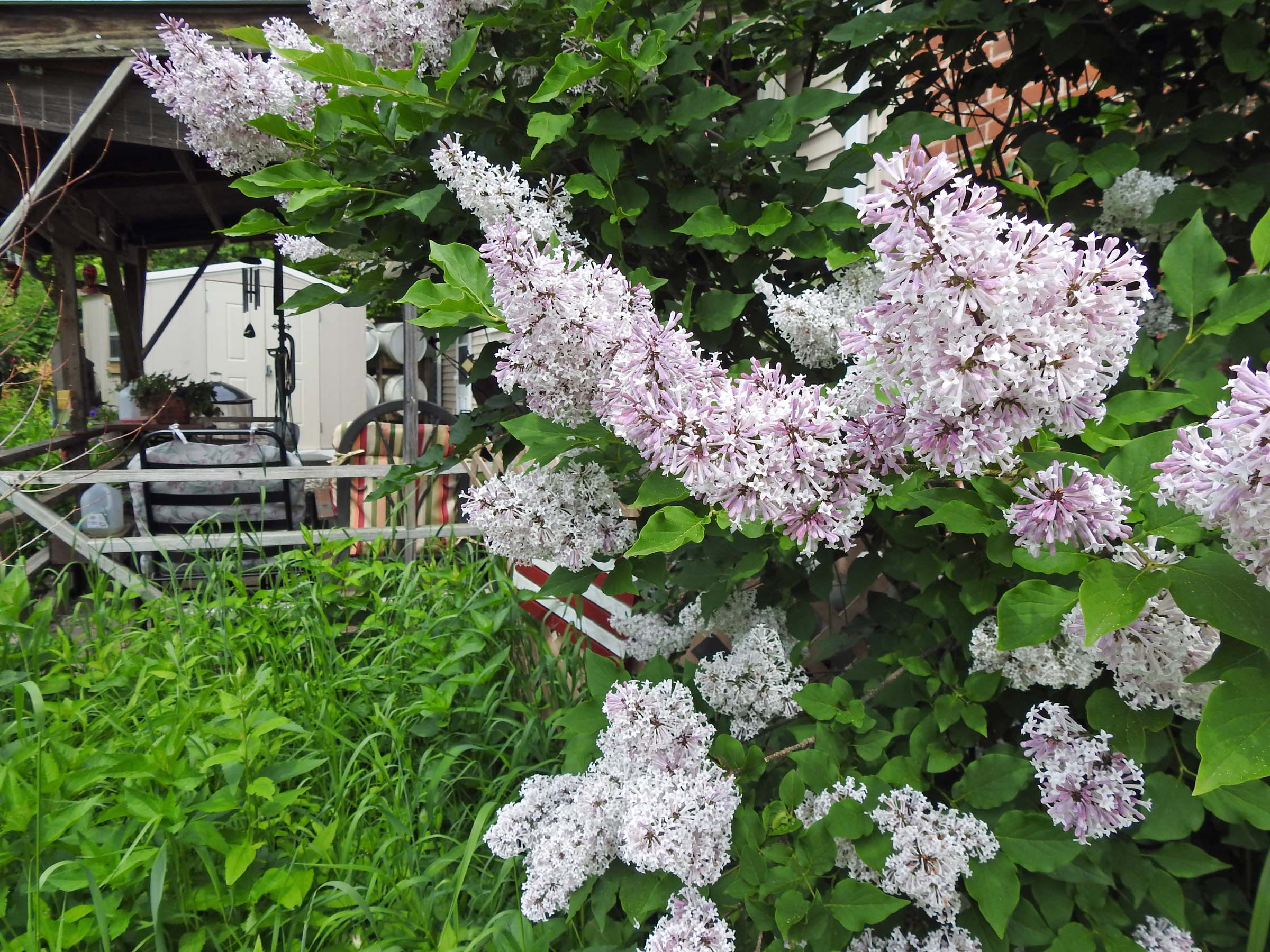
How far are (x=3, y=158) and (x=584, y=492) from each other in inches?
228

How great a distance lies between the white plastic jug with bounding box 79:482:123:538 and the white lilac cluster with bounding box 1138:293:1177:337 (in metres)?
5.65

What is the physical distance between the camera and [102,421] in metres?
8.38

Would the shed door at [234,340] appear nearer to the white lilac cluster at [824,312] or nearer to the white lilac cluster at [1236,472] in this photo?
the white lilac cluster at [824,312]

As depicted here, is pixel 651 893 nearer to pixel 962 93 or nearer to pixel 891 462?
pixel 891 462

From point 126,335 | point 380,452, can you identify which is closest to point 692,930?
point 380,452

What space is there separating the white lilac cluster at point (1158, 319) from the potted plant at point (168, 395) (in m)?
7.38

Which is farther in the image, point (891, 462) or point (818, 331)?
point (818, 331)

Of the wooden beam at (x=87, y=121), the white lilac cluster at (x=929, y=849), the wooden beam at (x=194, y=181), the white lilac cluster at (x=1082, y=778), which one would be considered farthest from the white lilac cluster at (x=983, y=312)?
the wooden beam at (x=87, y=121)

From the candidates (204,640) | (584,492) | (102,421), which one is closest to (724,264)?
(584,492)

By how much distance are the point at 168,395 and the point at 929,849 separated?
7772 mm

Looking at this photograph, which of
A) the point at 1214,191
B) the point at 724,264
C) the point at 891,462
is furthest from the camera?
the point at 724,264

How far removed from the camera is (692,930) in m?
1.14

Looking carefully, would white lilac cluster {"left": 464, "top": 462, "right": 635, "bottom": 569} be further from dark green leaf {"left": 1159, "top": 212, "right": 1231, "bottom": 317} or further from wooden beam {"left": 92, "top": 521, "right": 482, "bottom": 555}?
wooden beam {"left": 92, "top": 521, "right": 482, "bottom": 555}

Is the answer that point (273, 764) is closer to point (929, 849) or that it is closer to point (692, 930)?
point (692, 930)
